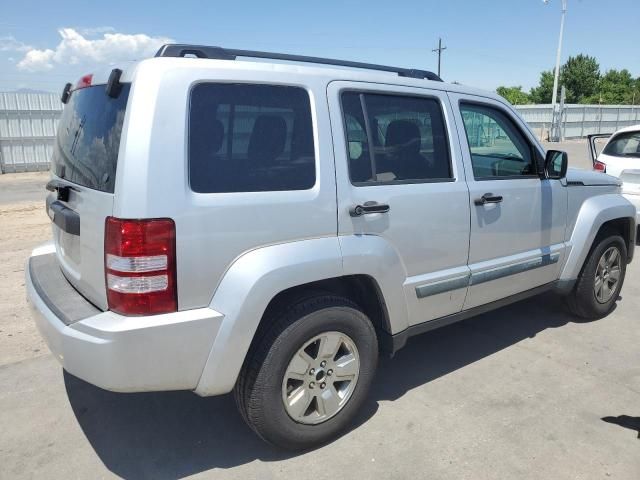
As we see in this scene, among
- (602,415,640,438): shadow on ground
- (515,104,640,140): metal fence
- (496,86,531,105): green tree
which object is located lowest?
(602,415,640,438): shadow on ground

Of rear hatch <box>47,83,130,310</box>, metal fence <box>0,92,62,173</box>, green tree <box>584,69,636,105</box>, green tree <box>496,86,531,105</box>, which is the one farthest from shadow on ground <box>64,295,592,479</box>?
green tree <box>496,86,531,105</box>

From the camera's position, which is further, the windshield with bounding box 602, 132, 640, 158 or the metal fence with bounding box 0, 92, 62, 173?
the metal fence with bounding box 0, 92, 62, 173

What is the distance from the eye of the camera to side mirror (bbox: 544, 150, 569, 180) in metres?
3.80

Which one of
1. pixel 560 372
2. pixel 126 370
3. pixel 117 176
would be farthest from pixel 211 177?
pixel 560 372

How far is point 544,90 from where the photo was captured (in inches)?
2381

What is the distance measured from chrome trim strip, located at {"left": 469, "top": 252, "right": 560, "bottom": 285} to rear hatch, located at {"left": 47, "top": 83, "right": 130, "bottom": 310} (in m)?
2.25

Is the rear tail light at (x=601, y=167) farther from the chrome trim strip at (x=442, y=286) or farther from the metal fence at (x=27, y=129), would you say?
the metal fence at (x=27, y=129)

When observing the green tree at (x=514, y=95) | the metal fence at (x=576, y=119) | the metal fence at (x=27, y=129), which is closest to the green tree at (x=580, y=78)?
the green tree at (x=514, y=95)

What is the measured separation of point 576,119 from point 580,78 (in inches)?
1142

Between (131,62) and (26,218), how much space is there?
8.06 m

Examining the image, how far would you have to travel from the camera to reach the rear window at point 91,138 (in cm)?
235

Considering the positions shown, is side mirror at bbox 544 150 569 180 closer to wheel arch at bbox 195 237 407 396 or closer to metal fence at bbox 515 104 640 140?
wheel arch at bbox 195 237 407 396

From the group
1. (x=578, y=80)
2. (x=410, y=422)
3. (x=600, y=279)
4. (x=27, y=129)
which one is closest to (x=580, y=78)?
(x=578, y=80)

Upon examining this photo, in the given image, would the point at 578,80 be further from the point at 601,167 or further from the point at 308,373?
the point at 308,373
